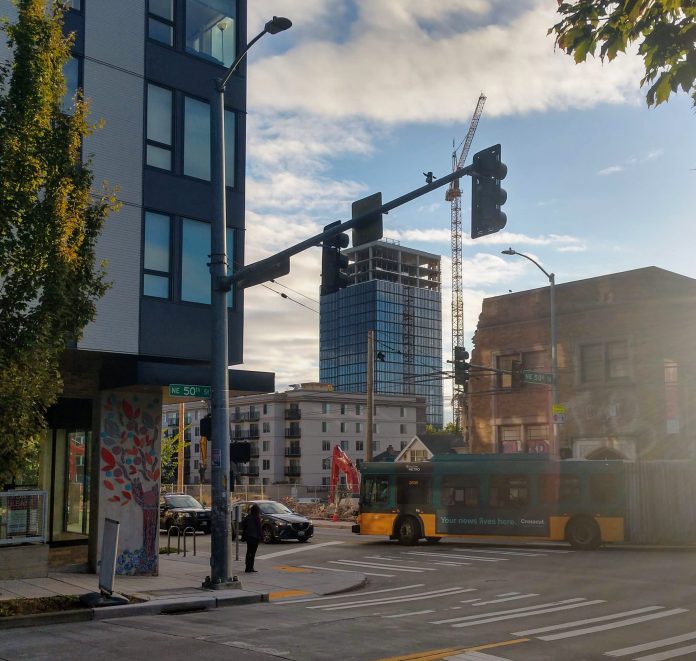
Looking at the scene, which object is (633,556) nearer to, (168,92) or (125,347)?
(125,347)

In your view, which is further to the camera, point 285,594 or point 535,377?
point 535,377

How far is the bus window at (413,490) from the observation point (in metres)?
30.5

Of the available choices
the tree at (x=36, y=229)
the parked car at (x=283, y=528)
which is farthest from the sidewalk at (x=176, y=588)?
the parked car at (x=283, y=528)

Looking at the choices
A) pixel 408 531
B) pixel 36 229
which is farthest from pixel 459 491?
A: pixel 36 229

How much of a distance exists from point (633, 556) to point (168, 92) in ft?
59.2

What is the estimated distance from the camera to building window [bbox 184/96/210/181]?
21.5 metres

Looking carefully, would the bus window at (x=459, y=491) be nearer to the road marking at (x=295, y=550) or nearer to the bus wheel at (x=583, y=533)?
the bus wheel at (x=583, y=533)

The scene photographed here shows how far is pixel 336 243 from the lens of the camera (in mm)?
15039

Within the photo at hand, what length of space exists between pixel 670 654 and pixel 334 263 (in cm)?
799

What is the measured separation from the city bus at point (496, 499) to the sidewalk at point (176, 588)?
8260 millimetres

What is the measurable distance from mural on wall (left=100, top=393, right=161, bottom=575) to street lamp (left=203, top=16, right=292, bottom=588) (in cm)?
320

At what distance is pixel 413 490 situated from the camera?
30.8 m

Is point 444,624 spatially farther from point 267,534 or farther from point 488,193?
point 267,534

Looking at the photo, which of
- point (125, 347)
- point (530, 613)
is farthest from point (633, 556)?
point (125, 347)
